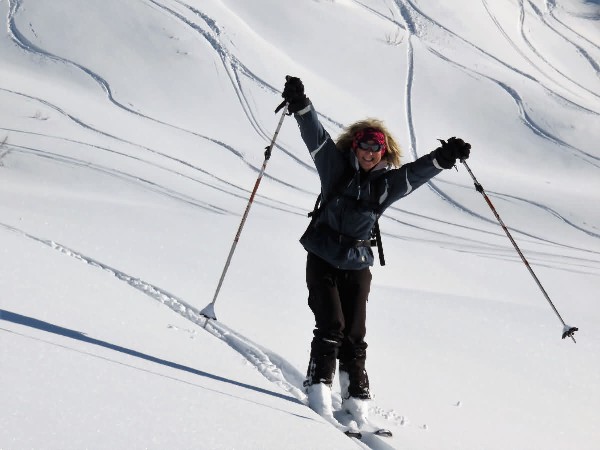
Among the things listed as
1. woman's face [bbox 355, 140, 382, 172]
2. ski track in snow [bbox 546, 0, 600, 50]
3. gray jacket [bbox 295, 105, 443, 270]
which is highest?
ski track in snow [bbox 546, 0, 600, 50]

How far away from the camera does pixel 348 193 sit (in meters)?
3.93

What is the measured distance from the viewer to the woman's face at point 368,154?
398cm

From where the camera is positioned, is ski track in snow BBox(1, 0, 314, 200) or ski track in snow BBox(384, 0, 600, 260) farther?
ski track in snow BBox(384, 0, 600, 260)

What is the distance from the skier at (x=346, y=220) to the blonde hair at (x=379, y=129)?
0.02 meters

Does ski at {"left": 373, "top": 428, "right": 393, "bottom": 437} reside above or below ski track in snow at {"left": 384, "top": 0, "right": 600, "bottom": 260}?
below

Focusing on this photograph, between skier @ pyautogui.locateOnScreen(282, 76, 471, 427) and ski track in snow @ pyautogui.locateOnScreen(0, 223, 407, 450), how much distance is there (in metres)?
0.24

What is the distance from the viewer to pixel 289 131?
15547mm

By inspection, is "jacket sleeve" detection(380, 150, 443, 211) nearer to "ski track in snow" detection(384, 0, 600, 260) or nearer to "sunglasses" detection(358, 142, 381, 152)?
"sunglasses" detection(358, 142, 381, 152)

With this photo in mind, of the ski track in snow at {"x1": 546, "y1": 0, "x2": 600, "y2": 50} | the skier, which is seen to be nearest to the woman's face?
the skier

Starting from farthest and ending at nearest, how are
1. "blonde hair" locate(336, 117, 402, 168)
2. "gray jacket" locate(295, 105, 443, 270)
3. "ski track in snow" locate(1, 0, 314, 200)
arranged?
"ski track in snow" locate(1, 0, 314, 200), "blonde hair" locate(336, 117, 402, 168), "gray jacket" locate(295, 105, 443, 270)

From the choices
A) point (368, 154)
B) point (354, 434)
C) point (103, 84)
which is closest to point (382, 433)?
point (354, 434)

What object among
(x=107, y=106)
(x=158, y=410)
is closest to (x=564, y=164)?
(x=107, y=106)

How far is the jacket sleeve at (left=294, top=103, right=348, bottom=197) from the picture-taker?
3877 mm

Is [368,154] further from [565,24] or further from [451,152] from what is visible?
[565,24]
